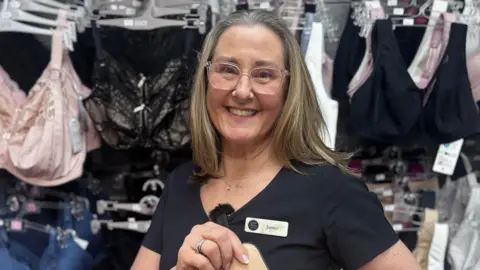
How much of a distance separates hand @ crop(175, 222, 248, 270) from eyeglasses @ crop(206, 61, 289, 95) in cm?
30

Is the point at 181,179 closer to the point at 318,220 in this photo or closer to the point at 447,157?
the point at 318,220

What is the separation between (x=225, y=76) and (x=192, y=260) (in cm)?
38

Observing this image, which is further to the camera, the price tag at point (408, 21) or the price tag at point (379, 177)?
the price tag at point (379, 177)

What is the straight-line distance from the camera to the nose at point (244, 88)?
0.96m

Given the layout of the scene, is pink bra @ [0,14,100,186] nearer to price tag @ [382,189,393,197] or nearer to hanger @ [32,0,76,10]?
hanger @ [32,0,76,10]

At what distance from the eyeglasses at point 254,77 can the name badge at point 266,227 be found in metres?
0.25

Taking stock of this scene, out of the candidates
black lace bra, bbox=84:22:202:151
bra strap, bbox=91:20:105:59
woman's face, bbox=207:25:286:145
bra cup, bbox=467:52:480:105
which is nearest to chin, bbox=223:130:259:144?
woman's face, bbox=207:25:286:145

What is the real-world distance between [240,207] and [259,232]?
7 centimetres

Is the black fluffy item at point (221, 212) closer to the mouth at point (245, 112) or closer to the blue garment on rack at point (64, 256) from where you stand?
the mouth at point (245, 112)

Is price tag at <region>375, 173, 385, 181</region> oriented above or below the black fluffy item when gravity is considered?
below

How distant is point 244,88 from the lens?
96cm

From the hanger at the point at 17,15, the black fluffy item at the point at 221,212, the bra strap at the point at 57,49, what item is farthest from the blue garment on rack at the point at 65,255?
the black fluffy item at the point at 221,212

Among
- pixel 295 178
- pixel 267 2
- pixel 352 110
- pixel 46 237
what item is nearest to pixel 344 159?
pixel 295 178

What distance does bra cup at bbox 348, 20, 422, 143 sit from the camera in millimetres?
1591
